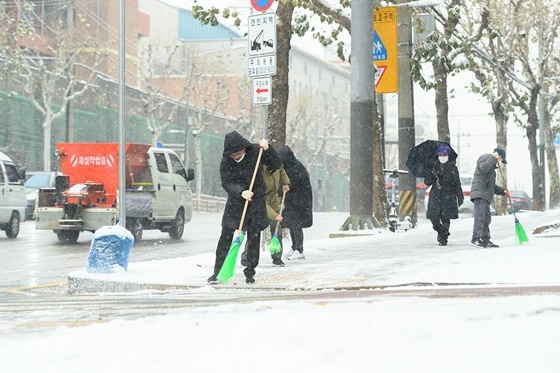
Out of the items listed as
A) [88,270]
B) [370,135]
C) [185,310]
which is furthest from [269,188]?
[370,135]

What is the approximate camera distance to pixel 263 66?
14.5m

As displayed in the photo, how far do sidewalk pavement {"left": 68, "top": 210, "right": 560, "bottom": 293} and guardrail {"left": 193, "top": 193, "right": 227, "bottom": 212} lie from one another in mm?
45800

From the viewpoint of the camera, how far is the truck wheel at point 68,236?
76.0 feet

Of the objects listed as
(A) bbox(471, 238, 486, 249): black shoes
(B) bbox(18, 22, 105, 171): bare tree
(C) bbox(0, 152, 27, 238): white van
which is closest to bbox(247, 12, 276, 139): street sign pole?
(A) bbox(471, 238, 486, 249): black shoes

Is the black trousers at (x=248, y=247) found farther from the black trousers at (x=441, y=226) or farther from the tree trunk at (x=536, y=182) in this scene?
the tree trunk at (x=536, y=182)

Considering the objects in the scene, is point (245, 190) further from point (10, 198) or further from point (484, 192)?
point (10, 198)

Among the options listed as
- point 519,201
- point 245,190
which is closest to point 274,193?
point 245,190

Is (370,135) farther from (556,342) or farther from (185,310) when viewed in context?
(556,342)

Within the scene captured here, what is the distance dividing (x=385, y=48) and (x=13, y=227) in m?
10.2

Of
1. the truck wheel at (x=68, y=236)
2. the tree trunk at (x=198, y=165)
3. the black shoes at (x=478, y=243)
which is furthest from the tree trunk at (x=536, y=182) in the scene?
the black shoes at (x=478, y=243)

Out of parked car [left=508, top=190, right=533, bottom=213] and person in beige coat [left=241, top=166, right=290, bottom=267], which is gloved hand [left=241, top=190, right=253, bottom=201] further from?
parked car [left=508, top=190, right=533, bottom=213]

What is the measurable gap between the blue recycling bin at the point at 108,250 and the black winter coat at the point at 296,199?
2711mm

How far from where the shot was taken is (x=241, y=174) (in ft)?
37.5

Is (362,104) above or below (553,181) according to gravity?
above
